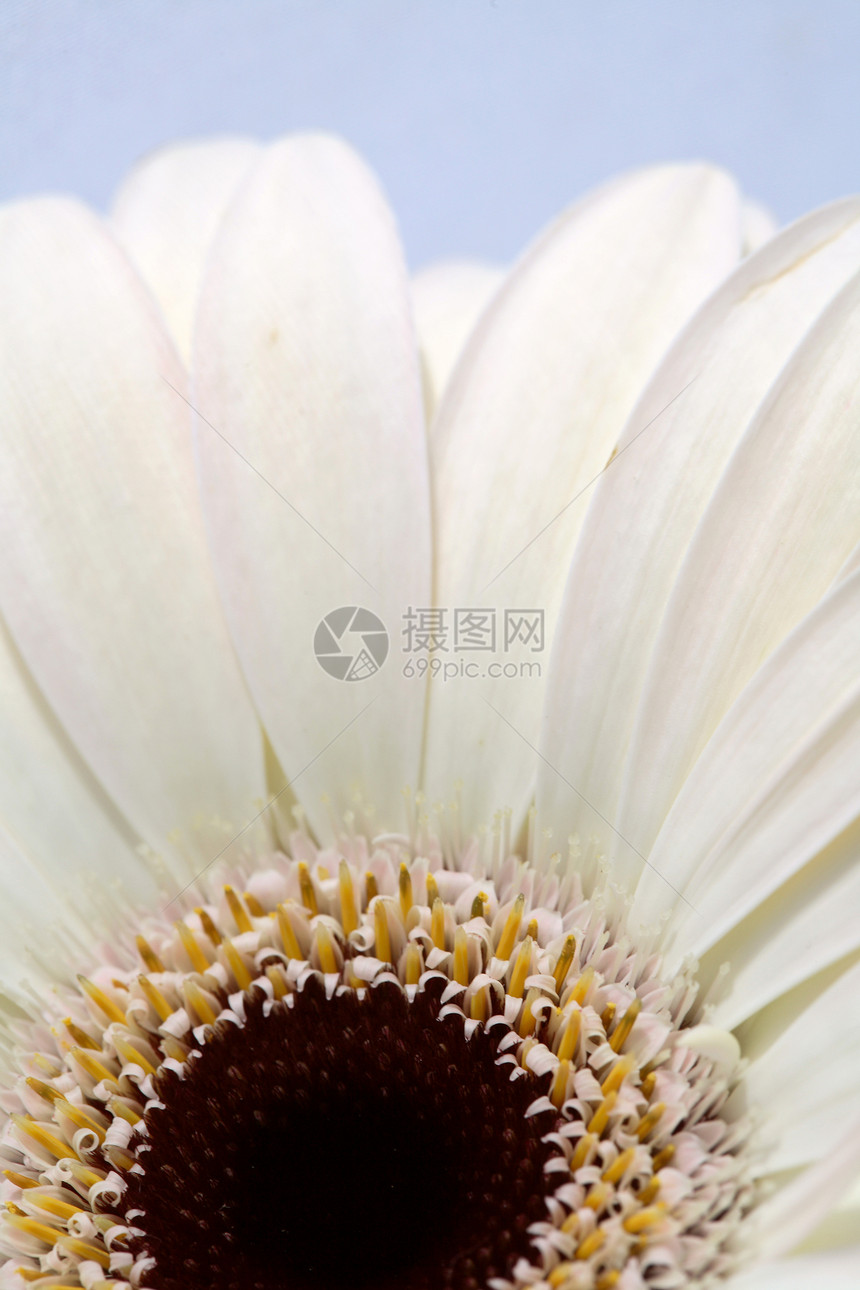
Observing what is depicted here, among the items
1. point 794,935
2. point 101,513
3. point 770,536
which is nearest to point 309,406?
point 101,513

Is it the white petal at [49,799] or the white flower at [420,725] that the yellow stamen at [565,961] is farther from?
the white petal at [49,799]

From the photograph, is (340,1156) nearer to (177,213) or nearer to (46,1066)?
(46,1066)

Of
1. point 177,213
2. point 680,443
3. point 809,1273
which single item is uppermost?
point 177,213

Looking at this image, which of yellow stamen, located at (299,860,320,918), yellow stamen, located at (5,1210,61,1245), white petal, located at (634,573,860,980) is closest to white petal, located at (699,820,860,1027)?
white petal, located at (634,573,860,980)

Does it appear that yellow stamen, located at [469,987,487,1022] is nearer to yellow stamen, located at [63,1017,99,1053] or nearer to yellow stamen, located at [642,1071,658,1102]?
yellow stamen, located at [642,1071,658,1102]

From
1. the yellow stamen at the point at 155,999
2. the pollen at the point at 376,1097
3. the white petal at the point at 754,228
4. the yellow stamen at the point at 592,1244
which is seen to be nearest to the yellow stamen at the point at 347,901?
the pollen at the point at 376,1097

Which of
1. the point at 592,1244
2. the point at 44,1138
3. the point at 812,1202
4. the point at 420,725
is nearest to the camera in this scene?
the point at 812,1202
